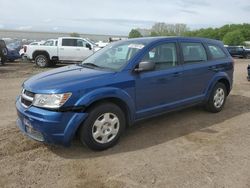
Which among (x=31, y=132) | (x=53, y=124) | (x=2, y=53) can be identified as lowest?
(x=31, y=132)

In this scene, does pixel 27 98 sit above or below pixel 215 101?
above

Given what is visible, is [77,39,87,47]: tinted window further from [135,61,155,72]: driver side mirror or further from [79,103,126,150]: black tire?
[79,103,126,150]: black tire

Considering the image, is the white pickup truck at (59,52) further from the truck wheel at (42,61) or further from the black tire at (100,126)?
the black tire at (100,126)

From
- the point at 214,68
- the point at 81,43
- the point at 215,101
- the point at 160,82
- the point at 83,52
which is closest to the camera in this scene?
the point at 160,82

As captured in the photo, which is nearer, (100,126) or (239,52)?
(100,126)

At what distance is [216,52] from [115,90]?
3131mm

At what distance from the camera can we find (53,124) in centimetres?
411

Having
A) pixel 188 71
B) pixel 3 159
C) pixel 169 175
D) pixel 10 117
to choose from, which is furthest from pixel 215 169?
pixel 10 117

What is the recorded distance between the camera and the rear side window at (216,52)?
6.55 meters

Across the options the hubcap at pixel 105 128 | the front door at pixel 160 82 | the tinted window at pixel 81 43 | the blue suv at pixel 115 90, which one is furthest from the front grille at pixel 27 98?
the tinted window at pixel 81 43

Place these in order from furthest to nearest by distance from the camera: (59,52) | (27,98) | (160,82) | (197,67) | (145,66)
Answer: (59,52)
(197,67)
(160,82)
(145,66)
(27,98)

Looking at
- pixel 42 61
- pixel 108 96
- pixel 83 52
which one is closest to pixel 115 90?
pixel 108 96

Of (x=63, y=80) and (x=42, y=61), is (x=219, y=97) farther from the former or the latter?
(x=42, y=61)

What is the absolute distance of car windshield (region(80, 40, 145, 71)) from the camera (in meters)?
5.06
